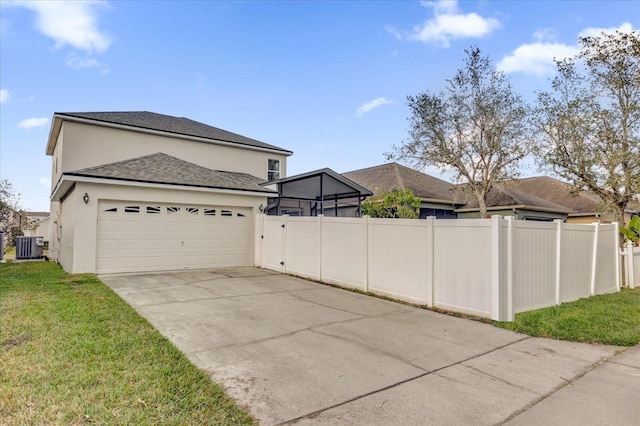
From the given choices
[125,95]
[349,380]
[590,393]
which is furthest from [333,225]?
[125,95]

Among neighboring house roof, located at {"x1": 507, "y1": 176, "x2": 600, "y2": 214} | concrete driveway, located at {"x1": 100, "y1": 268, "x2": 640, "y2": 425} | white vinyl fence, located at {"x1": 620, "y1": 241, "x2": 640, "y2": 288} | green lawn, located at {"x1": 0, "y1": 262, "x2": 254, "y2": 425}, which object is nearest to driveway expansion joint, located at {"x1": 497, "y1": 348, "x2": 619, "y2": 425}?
concrete driveway, located at {"x1": 100, "y1": 268, "x2": 640, "y2": 425}

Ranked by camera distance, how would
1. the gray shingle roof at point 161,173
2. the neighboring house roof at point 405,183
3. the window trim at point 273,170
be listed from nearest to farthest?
the gray shingle roof at point 161,173 → the window trim at point 273,170 → the neighboring house roof at point 405,183

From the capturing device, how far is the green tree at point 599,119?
44.8ft

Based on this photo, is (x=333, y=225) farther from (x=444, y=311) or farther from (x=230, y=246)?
(x=230, y=246)

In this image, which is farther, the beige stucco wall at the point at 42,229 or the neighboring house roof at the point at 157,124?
the beige stucco wall at the point at 42,229

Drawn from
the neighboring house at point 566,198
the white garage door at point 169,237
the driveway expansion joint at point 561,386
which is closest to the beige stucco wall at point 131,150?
the white garage door at point 169,237

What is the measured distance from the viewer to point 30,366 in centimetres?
384

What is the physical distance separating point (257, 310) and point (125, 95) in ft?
56.0

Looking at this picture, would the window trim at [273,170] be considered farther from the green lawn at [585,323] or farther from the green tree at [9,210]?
the green tree at [9,210]

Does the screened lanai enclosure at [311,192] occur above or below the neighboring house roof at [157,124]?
below

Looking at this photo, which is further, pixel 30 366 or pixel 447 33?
pixel 447 33

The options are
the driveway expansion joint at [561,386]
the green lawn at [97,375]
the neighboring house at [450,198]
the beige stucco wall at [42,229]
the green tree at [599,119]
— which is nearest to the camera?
the green lawn at [97,375]

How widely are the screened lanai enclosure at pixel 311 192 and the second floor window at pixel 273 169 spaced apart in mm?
2762

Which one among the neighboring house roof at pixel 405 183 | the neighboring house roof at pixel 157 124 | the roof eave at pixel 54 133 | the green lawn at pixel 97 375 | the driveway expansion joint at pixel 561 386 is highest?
the neighboring house roof at pixel 157 124
